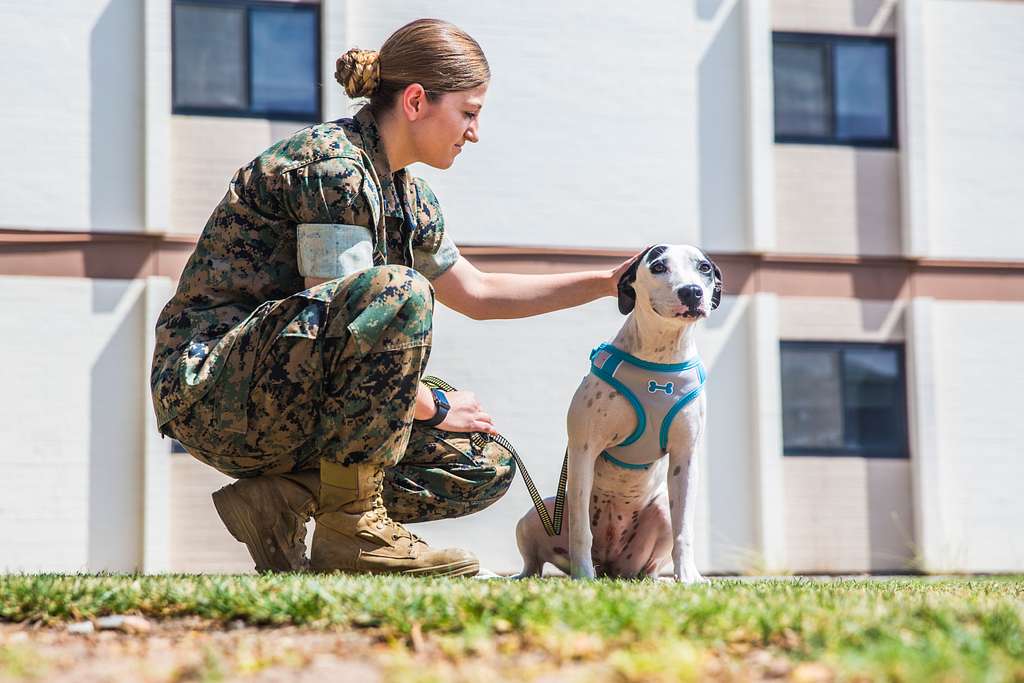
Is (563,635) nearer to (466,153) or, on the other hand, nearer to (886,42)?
(466,153)

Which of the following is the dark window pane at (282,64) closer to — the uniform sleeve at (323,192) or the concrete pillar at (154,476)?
the concrete pillar at (154,476)

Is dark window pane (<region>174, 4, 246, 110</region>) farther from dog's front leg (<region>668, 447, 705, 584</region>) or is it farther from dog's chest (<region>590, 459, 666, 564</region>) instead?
dog's front leg (<region>668, 447, 705, 584</region>)

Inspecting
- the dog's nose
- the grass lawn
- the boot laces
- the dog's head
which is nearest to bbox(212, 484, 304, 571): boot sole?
the boot laces

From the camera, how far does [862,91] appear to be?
1320 cm

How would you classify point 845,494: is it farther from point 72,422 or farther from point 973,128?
point 72,422

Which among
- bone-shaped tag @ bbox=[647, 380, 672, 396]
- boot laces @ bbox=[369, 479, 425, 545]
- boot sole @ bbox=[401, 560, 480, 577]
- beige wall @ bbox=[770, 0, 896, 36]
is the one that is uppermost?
beige wall @ bbox=[770, 0, 896, 36]

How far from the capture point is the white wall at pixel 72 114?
1141cm

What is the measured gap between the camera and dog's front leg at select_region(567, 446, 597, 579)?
5035 millimetres

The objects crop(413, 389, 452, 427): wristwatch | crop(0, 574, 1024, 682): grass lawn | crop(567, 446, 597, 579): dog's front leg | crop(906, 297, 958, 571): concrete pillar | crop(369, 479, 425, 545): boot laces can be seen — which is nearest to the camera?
crop(0, 574, 1024, 682): grass lawn

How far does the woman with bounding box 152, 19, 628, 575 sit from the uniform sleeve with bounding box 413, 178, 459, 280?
12cm

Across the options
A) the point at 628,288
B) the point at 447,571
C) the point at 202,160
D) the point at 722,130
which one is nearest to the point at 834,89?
the point at 722,130

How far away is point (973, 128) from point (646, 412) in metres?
9.59

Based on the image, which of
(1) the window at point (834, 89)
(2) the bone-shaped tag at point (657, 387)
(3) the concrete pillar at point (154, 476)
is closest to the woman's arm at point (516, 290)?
(2) the bone-shaped tag at point (657, 387)

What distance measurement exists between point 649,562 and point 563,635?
2.58 metres
